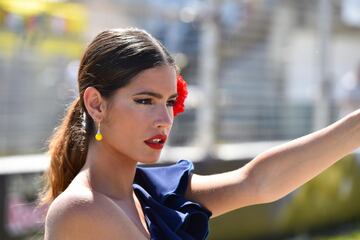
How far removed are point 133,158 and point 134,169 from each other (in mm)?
103

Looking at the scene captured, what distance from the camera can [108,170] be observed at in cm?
191

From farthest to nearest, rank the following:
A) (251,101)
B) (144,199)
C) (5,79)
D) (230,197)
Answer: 1. (251,101)
2. (5,79)
3. (230,197)
4. (144,199)

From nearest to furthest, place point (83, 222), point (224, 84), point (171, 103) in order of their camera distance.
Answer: point (83, 222) < point (171, 103) < point (224, 84)

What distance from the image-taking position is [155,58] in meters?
1.91

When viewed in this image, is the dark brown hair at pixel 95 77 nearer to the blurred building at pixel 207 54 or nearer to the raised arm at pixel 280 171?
the raised arm at pixel 280 171

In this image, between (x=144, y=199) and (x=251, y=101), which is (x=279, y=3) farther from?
(x=144, y=199)

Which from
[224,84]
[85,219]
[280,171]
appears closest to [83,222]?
[85,219]

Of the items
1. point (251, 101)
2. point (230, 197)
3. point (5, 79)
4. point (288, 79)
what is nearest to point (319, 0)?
point (288, 79)

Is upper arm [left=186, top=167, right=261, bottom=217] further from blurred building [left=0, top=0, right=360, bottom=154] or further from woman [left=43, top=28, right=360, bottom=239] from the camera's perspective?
blurred building [left=0, top=0, right=360, bottom=154]

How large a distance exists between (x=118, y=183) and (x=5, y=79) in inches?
142

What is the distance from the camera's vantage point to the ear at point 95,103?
1.88 meters

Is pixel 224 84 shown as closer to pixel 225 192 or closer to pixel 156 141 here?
Answer: pixel 225 192

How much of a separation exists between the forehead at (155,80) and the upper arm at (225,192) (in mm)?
400

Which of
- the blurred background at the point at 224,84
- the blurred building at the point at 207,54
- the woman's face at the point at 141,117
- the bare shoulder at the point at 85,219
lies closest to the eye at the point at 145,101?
the woman's face at the point at 141,117
